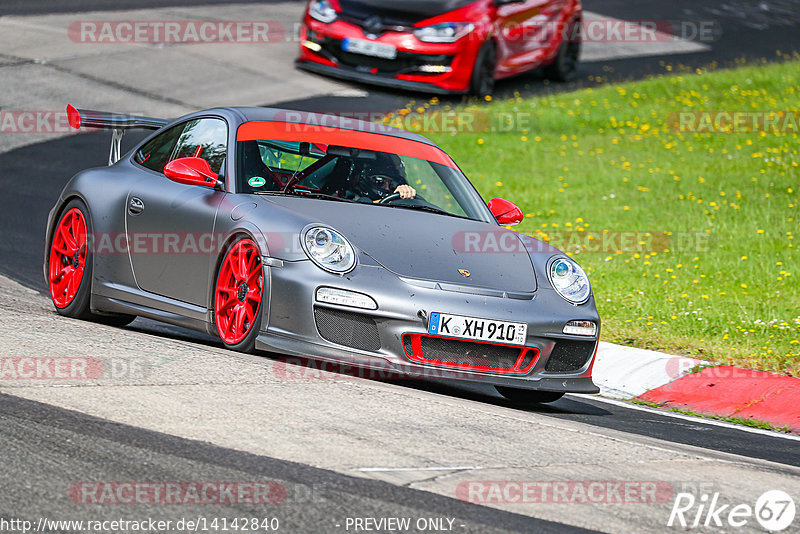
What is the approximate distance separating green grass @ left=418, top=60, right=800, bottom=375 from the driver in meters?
2.34

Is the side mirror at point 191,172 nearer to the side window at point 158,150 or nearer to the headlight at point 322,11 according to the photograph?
the side window at point 158,150

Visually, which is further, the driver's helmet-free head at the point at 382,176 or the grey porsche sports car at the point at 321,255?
the driver's helmet-free head at the point at 382,176

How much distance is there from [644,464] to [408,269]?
5.86ft

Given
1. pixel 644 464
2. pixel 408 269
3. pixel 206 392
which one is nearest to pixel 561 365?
pixel 408 269

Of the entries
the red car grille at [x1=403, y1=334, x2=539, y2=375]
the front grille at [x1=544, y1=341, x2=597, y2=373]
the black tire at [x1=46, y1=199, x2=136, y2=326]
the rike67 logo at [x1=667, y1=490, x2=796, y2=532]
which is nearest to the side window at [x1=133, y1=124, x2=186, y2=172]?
the black tire at [x1=46, y1=199, x2=136, y2=326]

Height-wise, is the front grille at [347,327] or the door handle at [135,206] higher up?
the door handle at [135,206]

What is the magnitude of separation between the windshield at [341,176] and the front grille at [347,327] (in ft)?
3.40

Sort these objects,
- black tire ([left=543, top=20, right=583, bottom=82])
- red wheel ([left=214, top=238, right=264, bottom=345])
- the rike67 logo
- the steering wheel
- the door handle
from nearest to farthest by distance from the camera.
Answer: the rike67 logo → red wheel ([left=214, top=238, right=264, bottom=345]) → the steering wheel → the door handle → black tire ([left=543, top=20, right=583, bottom=82])

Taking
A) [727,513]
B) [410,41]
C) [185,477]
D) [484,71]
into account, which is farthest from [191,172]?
[484,71]

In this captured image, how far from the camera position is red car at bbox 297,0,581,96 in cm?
1673

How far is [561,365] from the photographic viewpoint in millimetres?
6609

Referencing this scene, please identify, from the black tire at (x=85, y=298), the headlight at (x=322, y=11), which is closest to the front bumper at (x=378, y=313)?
the black tire at (x=85, y=298)

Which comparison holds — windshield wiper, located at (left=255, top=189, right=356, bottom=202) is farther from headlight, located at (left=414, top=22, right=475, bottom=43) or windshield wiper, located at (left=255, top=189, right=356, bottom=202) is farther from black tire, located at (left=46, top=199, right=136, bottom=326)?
headlight, located at (left=414, top=22, right=475, bottom=43)

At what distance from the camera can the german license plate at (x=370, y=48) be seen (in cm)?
1675
